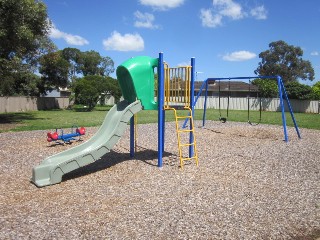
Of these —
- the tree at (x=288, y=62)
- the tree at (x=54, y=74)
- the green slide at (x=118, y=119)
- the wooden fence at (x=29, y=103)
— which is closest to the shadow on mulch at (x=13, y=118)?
the wooden fence at (x=29, y=103)

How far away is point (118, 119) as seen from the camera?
23.8 ft

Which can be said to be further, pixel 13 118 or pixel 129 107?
pixel 13 118

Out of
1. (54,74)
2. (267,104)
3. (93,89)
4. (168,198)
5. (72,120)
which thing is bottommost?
(168,198)

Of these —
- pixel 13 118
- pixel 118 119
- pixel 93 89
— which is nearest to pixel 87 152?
pixel 118 119

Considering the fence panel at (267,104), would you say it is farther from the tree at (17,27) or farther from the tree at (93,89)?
the tree at (17,27)

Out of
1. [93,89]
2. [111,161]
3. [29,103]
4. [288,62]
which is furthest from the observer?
[288,62]

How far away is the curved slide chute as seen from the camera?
20.2 feet

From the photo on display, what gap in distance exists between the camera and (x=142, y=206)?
4.98 metres

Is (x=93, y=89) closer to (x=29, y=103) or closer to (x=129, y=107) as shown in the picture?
(x=29, y=103)

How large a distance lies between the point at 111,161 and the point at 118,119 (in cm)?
159

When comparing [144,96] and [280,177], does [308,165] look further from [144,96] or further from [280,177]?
[144,96]

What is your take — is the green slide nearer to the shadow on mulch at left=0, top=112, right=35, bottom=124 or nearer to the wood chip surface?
the wood chip surface

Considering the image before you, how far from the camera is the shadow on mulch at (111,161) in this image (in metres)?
7.15

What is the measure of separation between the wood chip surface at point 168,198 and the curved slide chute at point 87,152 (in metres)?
0.26
